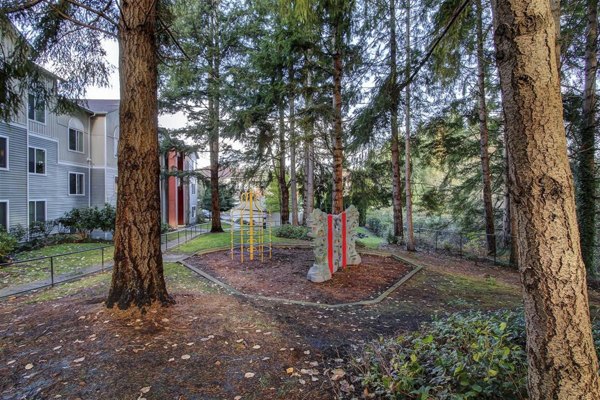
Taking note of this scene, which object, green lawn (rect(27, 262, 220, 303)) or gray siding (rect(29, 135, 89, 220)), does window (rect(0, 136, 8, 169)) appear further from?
green lawn (rect(27, 262, 220, 303))

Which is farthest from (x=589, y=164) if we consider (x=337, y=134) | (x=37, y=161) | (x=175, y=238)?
(x=37, y=161)

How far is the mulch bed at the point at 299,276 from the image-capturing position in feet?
19.7

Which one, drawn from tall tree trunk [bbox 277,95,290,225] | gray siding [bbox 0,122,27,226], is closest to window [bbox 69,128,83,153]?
gray siding [bbox 0,122,27,226]

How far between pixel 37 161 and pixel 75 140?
2887mm

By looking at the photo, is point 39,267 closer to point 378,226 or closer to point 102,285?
point 102,285

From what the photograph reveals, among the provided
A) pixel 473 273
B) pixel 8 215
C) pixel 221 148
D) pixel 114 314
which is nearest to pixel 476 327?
pixel 114 314

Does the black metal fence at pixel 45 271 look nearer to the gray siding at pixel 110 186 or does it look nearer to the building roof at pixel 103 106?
the gray siding at pixel 110 186

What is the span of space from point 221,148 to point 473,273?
1313 cm

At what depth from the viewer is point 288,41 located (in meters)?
8.98

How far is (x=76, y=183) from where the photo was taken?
17.4 meters

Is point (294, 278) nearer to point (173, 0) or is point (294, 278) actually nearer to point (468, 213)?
point (173, 0)

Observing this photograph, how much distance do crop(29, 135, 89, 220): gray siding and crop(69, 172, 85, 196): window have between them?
0.24 m

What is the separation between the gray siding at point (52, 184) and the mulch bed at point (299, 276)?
10891mm

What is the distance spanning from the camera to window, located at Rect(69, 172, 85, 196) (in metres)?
17.0
